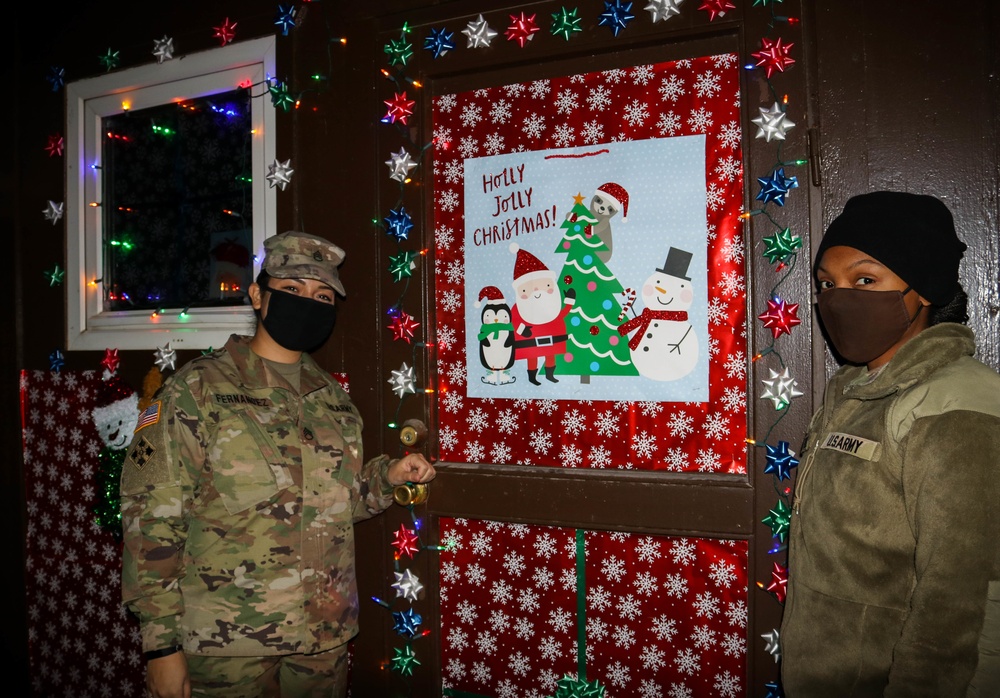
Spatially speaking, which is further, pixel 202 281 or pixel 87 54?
pixel 87 54

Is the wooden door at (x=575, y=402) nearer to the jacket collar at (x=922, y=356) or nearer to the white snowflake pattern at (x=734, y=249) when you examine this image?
the white snowflake pattern at (x=734, y=249)

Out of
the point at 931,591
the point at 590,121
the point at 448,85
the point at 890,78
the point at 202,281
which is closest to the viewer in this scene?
the point at 931,591

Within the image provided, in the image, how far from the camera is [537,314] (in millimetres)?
2441

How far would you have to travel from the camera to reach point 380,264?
8.63ft

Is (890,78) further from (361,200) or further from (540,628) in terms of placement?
(540,628)

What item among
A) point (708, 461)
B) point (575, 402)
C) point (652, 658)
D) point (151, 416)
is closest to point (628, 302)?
point (575, 402)

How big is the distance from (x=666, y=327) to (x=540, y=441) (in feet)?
2.07

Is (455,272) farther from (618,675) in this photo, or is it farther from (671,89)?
(618,675)

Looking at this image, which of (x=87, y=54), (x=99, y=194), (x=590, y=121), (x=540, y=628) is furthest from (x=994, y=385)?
(x=87, y=54)

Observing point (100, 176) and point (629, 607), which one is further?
point (100, 176)

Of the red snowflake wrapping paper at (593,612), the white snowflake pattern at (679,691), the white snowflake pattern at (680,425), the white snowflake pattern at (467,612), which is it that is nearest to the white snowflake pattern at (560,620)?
the red snowflake wrapping paper at (593,612)

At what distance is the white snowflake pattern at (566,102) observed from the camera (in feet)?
7.91

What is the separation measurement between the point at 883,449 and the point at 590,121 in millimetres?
1493

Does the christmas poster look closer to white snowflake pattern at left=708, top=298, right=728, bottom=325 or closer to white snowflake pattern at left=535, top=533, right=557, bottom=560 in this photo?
white snowflake pattern at left=708, top=298, right=728, bottom=325
